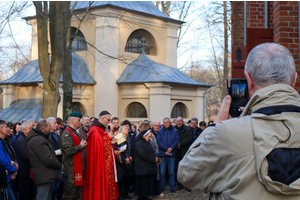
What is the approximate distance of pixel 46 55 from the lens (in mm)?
13883

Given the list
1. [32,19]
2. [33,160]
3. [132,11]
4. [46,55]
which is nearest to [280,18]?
[33,160]

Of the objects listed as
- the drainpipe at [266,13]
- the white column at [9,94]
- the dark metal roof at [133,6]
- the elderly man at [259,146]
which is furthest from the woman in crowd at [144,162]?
the white column at [9,94]

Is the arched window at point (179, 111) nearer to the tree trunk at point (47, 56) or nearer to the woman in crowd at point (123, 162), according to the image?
the tree trunk at point (47, 56)

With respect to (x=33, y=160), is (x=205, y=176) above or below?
above

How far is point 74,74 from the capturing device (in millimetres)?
24844

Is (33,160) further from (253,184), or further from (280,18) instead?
(253,184)

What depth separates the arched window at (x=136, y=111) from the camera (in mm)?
24938

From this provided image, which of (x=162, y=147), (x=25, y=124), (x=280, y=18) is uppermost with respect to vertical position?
(x=280, y=18)

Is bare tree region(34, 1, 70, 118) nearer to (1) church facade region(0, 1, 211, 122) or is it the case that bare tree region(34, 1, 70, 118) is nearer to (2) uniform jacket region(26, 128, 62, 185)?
(2) uniform jacket region(26, 128, 62, 185)

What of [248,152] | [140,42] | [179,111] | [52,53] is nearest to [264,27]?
[248,152]

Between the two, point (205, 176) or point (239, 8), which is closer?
point (205, 176)

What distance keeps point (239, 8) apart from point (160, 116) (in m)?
13.8

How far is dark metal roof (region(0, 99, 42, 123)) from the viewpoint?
74.8ft

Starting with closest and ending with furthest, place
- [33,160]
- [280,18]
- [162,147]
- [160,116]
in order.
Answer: [280,18]
[33,160]
[162,147]
[160,116]
